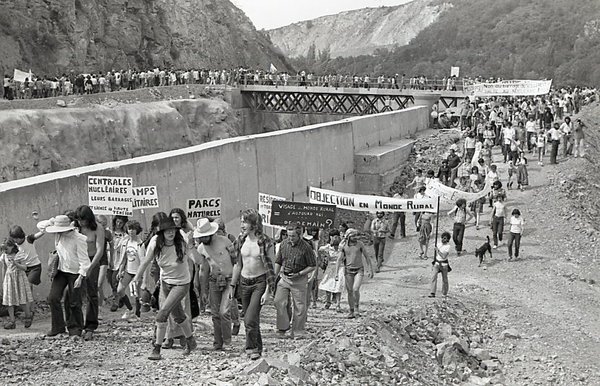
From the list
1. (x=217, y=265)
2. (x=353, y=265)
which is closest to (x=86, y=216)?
→ (x=217, y=265)

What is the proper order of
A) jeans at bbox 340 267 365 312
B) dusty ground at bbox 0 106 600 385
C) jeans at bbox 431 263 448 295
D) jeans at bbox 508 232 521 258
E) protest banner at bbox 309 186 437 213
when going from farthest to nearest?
jeans at bbox 508 232 521 258
protest banner at bbox 309 186 437 213
jeans at bbox 431 263 448 295
jeans at bbox 340 267 365 312
dusty ground at bbox 0 106 600 385

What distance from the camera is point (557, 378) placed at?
1102 cm

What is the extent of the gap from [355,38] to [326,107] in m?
148

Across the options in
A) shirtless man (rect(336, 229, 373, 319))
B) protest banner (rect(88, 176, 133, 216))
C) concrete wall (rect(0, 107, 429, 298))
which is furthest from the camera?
shirtless man (rect(336, 229, 373, 319))

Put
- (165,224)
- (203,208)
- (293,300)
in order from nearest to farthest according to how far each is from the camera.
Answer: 1. (165,224)
2. (293,300)
3. (203,208)

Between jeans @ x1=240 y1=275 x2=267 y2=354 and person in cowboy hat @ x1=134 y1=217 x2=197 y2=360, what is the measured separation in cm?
70

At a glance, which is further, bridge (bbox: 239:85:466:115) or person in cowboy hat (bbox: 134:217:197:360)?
bridge (bbox: 239:85:466:115)

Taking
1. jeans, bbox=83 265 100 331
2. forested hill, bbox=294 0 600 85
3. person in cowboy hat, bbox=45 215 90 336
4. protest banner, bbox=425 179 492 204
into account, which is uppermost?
forested hill, bbox=294 0 600 85

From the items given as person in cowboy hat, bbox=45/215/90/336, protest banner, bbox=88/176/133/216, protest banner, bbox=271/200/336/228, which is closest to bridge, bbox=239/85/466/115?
protest banner, bbox=271/200/336/228

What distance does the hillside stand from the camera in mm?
50906

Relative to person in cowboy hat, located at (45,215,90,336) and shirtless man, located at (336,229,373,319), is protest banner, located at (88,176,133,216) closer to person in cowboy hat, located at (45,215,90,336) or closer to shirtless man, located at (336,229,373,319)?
person in cowboy hat, located at (45,215,90,336)

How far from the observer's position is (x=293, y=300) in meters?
9.70

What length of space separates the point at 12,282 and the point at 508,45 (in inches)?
4218

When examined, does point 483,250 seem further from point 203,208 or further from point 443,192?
point 203,208
